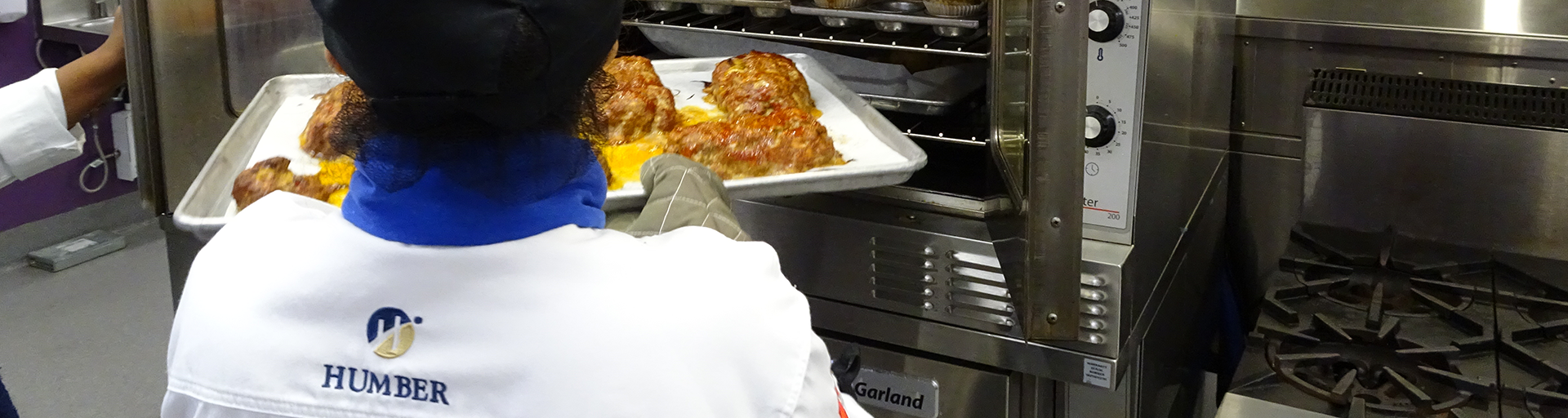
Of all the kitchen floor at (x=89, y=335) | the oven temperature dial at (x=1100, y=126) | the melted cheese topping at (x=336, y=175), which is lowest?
the kitchen floor at (x=89, y=335)

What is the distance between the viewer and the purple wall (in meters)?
4.56

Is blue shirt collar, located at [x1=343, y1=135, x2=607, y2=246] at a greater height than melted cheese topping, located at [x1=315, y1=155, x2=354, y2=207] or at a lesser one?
greater

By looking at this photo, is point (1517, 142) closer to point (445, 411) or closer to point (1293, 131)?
point (1293, 131)

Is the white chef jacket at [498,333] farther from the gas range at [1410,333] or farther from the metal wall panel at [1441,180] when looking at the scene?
the metal wall panel at [1441,180]

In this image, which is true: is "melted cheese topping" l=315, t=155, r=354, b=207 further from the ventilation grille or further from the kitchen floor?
the kitchen floor

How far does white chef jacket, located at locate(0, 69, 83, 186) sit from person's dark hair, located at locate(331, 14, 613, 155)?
1131mm

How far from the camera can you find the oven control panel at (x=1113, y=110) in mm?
1531

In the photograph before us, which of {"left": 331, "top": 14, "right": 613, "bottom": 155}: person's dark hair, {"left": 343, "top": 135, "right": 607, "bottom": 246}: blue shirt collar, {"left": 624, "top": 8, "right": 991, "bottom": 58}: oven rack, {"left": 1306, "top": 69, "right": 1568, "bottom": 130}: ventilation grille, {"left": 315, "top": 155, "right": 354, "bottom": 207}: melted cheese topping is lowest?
{"left": 315, "top": 155, "right": 354, "bottom": 207}: melted cheese topping

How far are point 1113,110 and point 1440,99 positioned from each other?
0.93m

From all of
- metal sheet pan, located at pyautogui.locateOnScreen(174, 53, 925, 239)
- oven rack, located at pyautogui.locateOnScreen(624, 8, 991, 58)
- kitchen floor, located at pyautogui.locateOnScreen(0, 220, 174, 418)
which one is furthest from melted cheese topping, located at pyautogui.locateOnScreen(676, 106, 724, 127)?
kitchen floor, located at pyautogui.locateOnScreen(0, 220, 174, 418)

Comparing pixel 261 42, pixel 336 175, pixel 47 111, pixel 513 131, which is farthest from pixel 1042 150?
pixel 47 111

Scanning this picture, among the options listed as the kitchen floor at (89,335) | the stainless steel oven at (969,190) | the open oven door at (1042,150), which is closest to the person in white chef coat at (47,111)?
the stainless steel oven at (969,190)

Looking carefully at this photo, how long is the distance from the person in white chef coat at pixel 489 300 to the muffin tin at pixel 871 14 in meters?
0.84

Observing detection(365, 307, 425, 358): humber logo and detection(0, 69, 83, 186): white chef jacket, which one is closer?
detection(365, 307, 425, 358): humber logo
